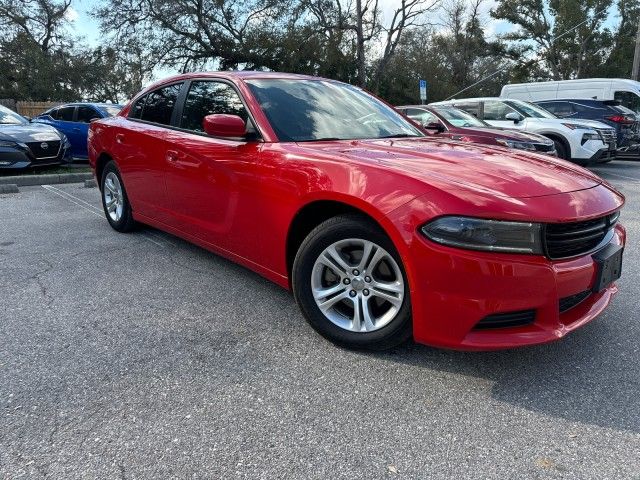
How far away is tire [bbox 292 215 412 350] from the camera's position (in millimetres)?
2444

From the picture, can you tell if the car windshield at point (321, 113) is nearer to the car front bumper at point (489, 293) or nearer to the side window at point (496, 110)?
the car front bumper at point (489, 293)

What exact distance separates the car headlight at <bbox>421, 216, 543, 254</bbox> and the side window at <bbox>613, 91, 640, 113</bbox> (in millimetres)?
15269

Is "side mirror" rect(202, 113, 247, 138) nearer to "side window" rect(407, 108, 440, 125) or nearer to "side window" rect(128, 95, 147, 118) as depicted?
"side window" rect(128, 95, 147, 118)

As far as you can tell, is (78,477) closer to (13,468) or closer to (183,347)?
(13,468)

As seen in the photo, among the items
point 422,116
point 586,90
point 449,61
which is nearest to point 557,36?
point 449,61

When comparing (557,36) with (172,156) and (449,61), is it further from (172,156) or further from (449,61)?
(172,156)

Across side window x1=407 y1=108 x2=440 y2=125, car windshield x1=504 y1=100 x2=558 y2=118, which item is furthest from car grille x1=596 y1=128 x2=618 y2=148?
side window x1=407 y1=108 x2=440 y2=125

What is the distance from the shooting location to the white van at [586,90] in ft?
48.3

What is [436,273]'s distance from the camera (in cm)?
218

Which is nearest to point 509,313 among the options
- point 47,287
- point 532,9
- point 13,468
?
point 13,468

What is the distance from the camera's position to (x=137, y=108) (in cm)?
476

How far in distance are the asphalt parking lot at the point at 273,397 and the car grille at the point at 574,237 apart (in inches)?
24.3

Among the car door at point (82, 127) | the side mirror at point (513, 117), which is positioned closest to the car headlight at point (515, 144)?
the side mirror at point (513, 117)

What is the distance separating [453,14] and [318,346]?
1788 inches
